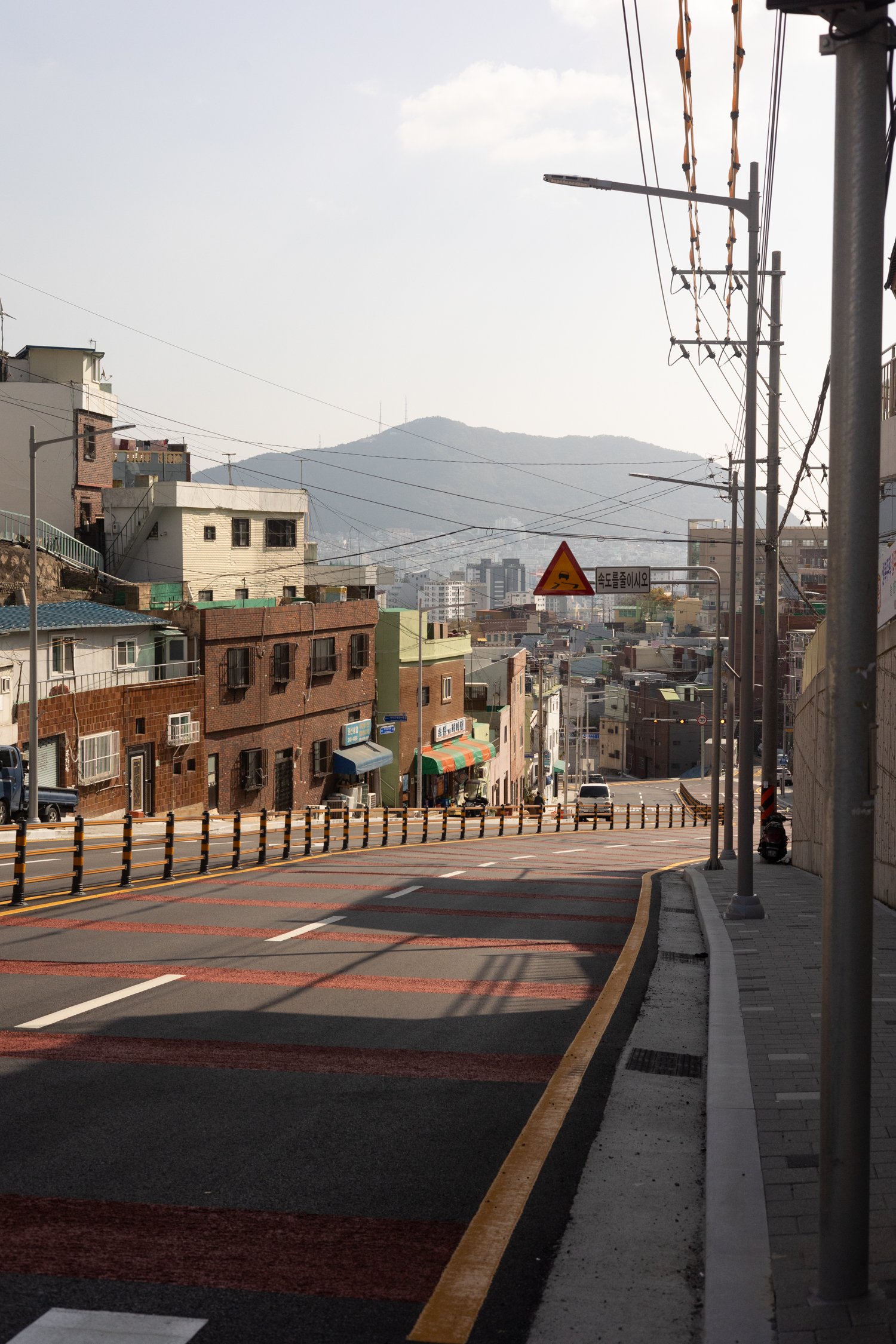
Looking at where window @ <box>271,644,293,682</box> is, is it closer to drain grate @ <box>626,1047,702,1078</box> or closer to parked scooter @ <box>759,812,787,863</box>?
parked scooter @ <box>759,812,787,863</box>

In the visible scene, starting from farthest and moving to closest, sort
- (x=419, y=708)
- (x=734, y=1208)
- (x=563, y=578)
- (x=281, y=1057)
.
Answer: (x=419, y=708), (x=563, y=578), (x=281, y=1057), (x=734, y=1208)

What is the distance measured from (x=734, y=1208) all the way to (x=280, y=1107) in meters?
3.00

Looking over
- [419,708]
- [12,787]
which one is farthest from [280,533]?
[12,787]

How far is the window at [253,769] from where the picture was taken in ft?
153

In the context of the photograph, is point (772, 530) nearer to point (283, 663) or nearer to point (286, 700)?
point (283, 663)

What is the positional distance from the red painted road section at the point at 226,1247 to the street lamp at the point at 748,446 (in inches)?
426

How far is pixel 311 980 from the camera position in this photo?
11.4 meters

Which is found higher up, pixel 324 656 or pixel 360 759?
pixel 324 656

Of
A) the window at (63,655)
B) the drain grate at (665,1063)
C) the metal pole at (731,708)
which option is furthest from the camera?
the window at (63,655)

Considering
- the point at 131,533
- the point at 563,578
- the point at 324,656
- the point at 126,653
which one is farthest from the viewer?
the point at 131,533

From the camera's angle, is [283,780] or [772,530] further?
[283,780]

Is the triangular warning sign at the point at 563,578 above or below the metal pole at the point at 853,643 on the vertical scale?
above

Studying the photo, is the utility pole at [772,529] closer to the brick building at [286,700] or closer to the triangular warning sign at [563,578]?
the triangular warning sign at [563,578]

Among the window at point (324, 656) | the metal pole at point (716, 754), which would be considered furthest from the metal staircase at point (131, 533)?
the metal pole at point (716, 754)
